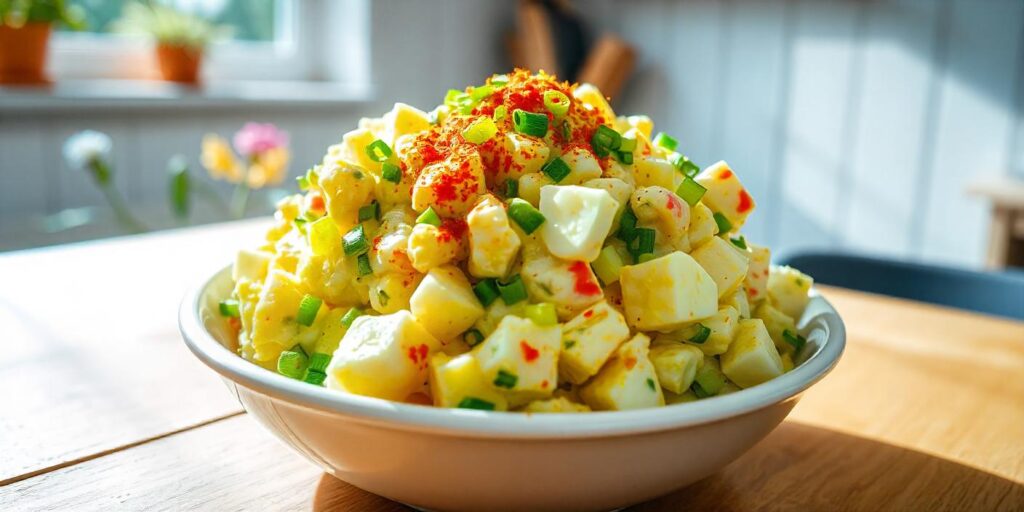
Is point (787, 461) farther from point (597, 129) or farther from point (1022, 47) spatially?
point (1022, 47)

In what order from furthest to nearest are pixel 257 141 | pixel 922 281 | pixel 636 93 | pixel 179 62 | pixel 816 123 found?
1. pixel 636 93
2. pixel 816 123
3. pixel 179 62
4. pixel 257 141
5. pixel 922 281

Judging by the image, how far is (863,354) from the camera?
1240 mm

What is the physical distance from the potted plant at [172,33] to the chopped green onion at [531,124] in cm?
233

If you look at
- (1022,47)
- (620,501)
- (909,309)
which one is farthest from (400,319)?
(1022,47)

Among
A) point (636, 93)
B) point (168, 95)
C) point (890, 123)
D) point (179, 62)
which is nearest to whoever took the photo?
point (168, 95)

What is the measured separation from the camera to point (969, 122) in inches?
109

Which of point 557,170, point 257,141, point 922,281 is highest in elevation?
point 557,170

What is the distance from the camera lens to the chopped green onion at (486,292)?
2.29 feet

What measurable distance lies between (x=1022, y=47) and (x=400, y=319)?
263 cm

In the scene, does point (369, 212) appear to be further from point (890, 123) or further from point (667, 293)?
point (890, 123)

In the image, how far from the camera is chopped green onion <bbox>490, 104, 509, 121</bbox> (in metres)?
0.82

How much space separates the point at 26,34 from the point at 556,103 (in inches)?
85.1

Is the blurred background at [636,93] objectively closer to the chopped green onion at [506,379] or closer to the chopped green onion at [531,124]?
the chopped green onion at [531,124]

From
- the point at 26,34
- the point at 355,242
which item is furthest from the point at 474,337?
the point at 26,34
